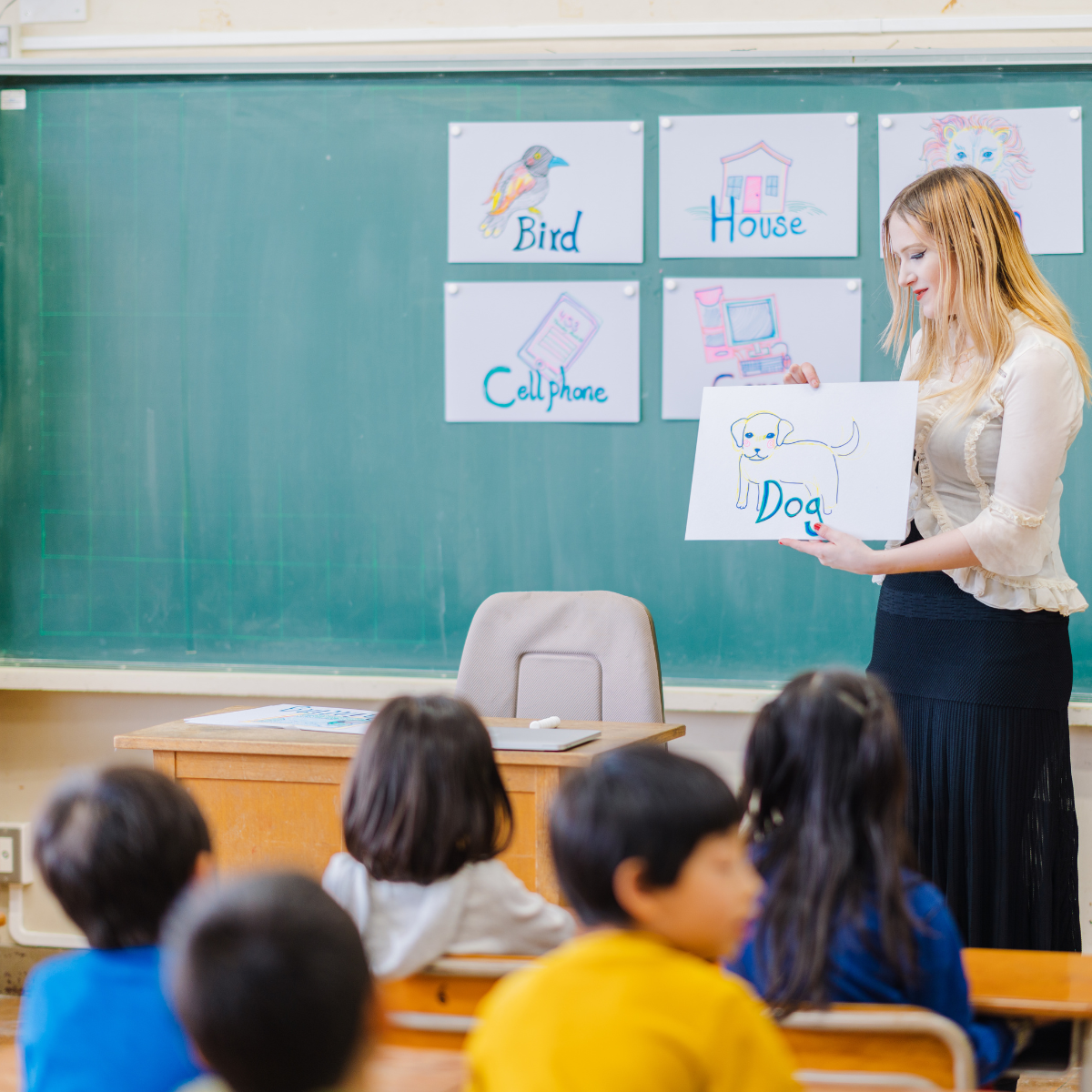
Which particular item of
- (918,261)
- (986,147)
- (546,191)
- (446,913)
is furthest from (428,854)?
(986,147)

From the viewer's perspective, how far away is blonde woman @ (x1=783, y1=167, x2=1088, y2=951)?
183cm

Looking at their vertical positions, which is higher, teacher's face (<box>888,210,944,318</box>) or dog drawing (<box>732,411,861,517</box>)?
teacher's face (<box>888,210,944,318</box>)

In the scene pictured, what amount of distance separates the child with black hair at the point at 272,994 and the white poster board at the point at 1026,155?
2.55 metres

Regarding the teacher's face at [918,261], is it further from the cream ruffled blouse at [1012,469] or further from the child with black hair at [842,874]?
the child with black hair at [842,874]

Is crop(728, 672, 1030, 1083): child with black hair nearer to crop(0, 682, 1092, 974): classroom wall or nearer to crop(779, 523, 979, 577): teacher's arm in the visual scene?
crop(779, 523, 979, 577): teacher's arm

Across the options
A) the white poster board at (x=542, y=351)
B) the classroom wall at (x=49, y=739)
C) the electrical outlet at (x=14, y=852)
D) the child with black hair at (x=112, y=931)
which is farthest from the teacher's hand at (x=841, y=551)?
the electrical outlet at (x=14, y=852)

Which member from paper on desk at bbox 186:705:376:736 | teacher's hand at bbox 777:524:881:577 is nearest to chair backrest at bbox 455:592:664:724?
paper on desk at bbox 186:705:376:736

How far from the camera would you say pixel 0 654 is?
307 centimetres

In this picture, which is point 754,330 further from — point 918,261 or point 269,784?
point 269,784

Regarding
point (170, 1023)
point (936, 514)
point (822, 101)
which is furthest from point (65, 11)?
point (170, 1023)

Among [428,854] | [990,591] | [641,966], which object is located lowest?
[428,854]

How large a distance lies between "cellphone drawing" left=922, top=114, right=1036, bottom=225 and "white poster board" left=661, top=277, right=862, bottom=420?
1.22 feet

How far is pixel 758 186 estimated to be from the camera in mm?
2770

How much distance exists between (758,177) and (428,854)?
78.4 inches
